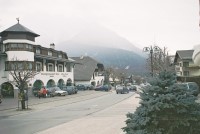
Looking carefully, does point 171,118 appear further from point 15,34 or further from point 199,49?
point 15,34

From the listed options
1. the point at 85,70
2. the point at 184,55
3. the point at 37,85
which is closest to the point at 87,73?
the point at 85,70

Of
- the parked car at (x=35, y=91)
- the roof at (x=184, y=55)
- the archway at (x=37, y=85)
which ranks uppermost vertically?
the roof at (x=184, y=55)

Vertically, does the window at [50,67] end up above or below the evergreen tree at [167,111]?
above

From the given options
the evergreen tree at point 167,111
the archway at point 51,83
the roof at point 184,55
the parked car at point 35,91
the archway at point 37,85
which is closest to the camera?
the evergreen tree at point 167,111

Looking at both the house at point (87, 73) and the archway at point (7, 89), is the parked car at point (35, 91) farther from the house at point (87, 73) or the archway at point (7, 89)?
the house at point (87, 73)

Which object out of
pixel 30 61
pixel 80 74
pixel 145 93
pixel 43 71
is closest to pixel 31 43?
pixel 30 61

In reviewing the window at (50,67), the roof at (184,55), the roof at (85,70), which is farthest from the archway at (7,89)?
the roof at (184,55)

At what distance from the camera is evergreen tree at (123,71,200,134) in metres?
6.85

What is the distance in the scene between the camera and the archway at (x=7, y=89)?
160 ft

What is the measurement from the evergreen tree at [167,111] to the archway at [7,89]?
145ft

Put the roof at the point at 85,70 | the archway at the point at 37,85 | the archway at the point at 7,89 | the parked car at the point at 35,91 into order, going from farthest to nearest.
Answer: the roof at the point at 85,70 < the archway at the point at 37,85 < the parked car at the point at 35,91 < the archway at the point at 7,89

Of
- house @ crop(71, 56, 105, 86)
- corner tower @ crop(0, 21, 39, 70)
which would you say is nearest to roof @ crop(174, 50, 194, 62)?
house @ crop(71, 56, 105, 86)

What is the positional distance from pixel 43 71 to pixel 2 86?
7.64 m

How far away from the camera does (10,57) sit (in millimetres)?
47469
